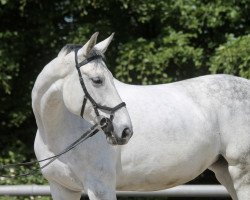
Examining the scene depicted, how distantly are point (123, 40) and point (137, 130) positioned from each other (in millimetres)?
3899

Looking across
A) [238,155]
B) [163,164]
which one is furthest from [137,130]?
[238,155]

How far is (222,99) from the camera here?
565 cm

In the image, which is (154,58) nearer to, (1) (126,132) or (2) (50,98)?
(2) (50,98)

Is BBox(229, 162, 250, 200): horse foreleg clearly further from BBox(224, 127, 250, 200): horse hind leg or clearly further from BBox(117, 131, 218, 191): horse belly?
BBox(117, 131, 218, 191): horse belly

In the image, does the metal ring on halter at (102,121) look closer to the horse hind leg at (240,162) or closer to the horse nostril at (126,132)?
the horse nostril at (126,132)

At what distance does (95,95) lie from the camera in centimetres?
463

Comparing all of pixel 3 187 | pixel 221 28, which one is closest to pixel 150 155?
pixel 3 187

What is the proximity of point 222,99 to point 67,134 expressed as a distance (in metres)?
1.30

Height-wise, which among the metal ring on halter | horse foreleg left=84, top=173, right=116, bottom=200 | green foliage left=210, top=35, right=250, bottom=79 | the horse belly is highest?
the metal ring on halter

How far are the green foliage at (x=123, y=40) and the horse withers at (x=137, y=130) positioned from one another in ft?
8.63

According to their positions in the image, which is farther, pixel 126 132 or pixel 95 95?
pixel 95 95

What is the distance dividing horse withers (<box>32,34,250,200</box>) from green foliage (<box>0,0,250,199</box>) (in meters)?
2.63

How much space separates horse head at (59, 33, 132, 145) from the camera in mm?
4551

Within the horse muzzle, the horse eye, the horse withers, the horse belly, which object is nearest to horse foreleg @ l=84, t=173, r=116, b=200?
the horse withers
